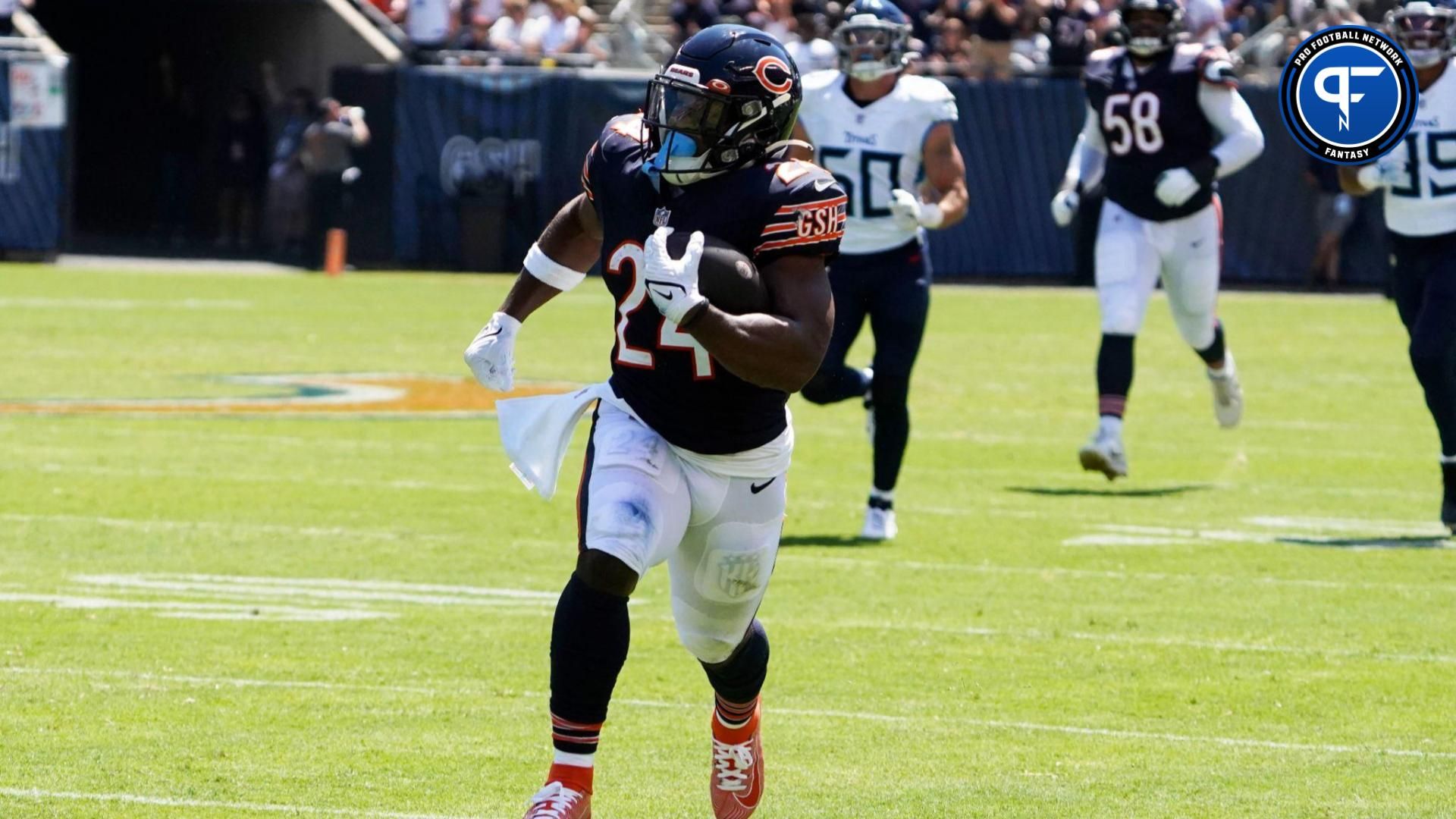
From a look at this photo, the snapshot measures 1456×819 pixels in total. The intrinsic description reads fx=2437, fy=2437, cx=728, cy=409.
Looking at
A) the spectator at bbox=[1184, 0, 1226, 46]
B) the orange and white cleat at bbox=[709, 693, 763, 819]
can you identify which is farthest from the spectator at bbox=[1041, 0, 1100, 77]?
the orange and white cleat at bbox=[709, 693, 763, 819]

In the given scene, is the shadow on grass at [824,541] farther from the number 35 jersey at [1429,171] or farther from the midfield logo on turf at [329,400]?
the midfield logo on turf at [329,400]

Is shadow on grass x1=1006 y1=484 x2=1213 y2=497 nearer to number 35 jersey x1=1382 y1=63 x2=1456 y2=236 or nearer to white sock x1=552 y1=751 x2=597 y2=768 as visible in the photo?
number 35 jersey x1=1382 y1=63 x2=1456 y2=236

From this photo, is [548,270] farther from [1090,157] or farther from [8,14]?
[8,14]

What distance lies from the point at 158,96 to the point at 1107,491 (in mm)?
23432

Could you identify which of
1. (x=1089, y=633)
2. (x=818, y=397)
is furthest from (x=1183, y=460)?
(x=1089, y=633)

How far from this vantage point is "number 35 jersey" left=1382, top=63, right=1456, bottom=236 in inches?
358

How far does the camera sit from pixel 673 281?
4355 millimetres

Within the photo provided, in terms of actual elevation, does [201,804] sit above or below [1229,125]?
below

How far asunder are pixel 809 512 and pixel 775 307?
17.3 feet

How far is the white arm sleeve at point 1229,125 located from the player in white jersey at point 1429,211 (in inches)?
58.3

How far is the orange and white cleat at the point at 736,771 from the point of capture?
4.82 metres

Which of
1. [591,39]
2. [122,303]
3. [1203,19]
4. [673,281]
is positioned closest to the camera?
[673,281]

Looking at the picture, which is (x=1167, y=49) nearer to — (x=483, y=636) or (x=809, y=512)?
(x=809, y=512)

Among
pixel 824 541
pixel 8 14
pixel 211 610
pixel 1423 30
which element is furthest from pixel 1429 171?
pixel 8 14
